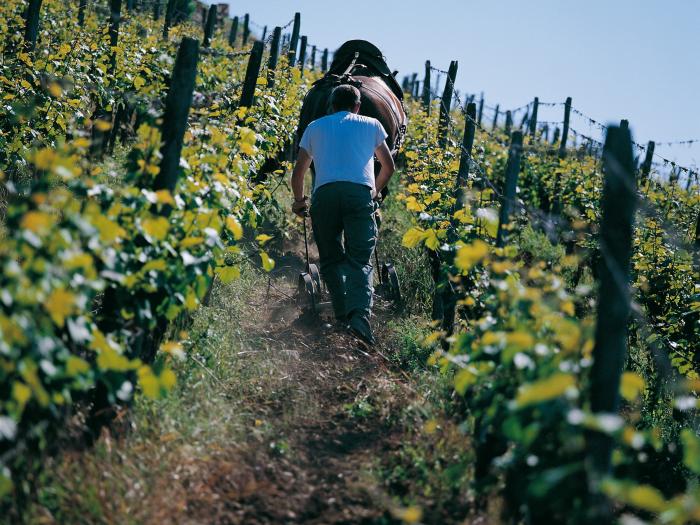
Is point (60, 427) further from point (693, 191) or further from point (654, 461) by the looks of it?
point (693, 191)

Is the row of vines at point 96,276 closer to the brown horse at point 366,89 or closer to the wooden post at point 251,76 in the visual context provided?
the wooden post at point 251,76

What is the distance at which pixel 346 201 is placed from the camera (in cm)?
543

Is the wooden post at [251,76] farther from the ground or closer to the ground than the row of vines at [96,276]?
farther from the ground

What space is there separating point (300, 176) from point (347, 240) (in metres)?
0.71

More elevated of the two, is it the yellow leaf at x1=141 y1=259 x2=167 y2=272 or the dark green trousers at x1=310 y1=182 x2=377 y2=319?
the dark green trousers at x1=310 y1=182 x2=377 y2=319

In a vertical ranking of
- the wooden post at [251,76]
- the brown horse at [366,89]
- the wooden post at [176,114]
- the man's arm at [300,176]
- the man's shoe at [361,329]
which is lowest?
the man's shoe at [361,329]

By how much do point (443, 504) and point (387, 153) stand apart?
3168 millimetres

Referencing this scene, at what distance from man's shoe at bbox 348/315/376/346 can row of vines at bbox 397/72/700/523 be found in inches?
21.7

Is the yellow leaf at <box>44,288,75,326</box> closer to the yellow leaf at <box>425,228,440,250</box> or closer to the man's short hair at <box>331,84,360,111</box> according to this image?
the yellow leaf at <box>425,228,440,250</box>

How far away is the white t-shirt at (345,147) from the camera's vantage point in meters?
5.42

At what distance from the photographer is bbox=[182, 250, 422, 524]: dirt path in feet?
10.7

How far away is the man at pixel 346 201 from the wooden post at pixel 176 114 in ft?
5.97

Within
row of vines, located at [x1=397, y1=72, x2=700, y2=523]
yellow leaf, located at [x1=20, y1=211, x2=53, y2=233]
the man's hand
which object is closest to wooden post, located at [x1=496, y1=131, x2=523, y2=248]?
row of vines, located at [x1=397, y1=72, x2=700, y2=523]

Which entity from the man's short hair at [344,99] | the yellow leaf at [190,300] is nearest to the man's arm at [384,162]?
the man's short hair at [344,99]
